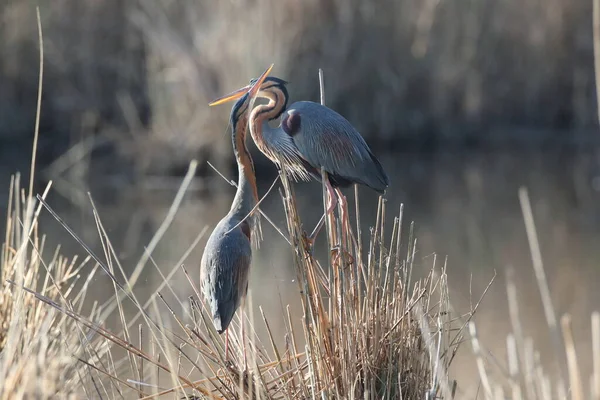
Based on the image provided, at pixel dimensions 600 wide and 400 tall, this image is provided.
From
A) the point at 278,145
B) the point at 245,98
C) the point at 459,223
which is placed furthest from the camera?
the point at 459,223

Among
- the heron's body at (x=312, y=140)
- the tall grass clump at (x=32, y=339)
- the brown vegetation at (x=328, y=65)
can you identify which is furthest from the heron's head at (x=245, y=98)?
the brown vegetation at (x=328, y=65)

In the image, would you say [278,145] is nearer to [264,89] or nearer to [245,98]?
[264,89]

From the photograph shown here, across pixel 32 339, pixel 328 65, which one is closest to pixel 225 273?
pixel 32 339

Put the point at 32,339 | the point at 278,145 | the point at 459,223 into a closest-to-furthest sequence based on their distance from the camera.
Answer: the point at 32,339 → the point at 278,145 → the point at 459,223

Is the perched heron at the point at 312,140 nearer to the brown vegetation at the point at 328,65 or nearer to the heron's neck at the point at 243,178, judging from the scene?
the heron's neck at the point at 243,178

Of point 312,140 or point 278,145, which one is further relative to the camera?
point 278,145

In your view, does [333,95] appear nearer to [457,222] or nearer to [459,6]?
[459,6]

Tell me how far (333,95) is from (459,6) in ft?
6.20

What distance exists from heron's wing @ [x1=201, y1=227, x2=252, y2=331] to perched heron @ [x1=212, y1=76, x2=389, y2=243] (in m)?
0.31

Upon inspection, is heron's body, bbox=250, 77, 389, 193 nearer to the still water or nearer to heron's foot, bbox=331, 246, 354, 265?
heron's foot, bbox=331, 246, 354, 265

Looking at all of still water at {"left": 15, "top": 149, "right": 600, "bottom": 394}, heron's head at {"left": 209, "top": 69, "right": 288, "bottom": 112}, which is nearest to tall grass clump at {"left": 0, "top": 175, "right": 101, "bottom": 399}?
heron's head at {"left": 209, "top": 69, "right": 288, "bottom": 112}

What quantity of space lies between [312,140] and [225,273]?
552mm

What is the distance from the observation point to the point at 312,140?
3.21 m

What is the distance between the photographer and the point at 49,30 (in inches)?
431
